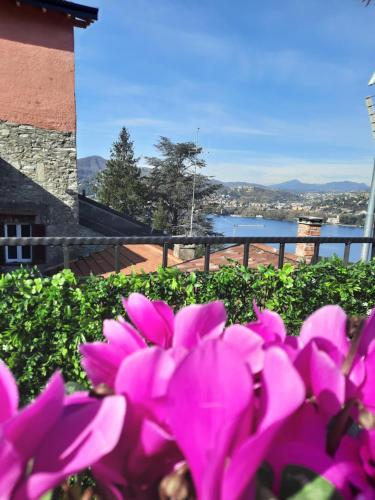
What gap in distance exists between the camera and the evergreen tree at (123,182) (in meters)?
36.1

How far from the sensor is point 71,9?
370 inches

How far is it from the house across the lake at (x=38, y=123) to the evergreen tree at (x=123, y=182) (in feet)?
83.5

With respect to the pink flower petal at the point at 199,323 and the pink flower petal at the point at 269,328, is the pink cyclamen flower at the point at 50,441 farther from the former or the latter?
the pink flower petal at the point at 269,328

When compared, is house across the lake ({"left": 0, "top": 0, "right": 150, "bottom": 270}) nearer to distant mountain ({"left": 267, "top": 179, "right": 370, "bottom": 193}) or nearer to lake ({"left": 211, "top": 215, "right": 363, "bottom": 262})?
lake ({"left": 211, "top": 215, "right": 363, "bottom": 262})

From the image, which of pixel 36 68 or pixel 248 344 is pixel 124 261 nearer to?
pixel 36 68

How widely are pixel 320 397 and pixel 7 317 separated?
2.53 metres

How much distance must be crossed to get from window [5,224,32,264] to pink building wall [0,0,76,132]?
2.77m

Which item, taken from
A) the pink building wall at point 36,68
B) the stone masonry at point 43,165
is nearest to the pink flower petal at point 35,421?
the stone masonry at point 43,165

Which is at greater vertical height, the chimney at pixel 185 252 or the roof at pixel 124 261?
the chimney at pixel 185 252

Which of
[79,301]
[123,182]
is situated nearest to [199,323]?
[79,301]

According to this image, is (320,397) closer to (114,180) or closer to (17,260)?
(17,260)

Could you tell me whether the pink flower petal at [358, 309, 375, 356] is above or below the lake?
above

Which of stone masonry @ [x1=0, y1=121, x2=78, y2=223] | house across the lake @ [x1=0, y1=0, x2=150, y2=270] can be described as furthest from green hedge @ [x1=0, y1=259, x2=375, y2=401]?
stone masonry @ [x1=0, y1=121, x2=78, y2=223]

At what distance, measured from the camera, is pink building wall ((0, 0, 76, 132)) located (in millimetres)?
9438
